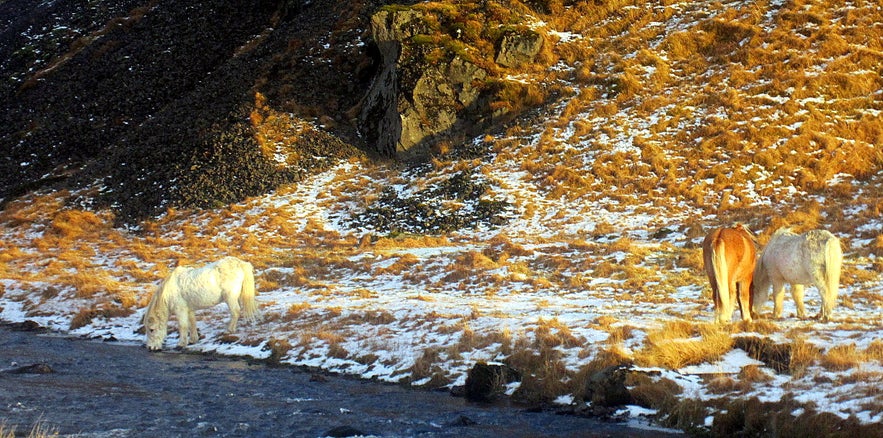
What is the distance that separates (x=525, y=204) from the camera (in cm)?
3014

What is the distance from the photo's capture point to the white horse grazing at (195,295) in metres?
16.8

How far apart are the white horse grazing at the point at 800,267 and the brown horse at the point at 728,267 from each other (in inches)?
21.4

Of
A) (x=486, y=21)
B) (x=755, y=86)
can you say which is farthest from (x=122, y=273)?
(x=755, y=86)

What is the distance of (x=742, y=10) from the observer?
41219mm

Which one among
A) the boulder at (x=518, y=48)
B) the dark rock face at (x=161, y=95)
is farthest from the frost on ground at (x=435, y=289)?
the boulder at (x=518, y=48)

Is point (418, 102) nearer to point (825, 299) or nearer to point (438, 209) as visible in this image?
point (438, 209)

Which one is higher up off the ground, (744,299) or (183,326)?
(744,299)

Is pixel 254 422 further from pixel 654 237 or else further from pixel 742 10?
pixel 742 10

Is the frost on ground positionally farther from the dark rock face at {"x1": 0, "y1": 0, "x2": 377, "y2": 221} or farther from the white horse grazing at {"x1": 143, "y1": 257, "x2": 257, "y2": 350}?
the dark rock face at {"x1": 0, "y1": 0, "x2": 377, "y2": 221}

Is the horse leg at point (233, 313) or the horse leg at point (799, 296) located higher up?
the horse leg at point (799, 296)

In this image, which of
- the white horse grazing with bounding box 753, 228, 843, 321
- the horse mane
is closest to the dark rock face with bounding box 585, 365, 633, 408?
the white horse grazing with bounding box 753, 228, 843, 321

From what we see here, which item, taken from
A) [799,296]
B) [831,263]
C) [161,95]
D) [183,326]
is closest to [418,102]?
[161,95]

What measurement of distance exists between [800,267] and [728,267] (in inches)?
50.8

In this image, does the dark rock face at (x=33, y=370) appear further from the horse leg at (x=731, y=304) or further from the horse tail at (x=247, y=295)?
the horse leg at (x=731, y=304)
